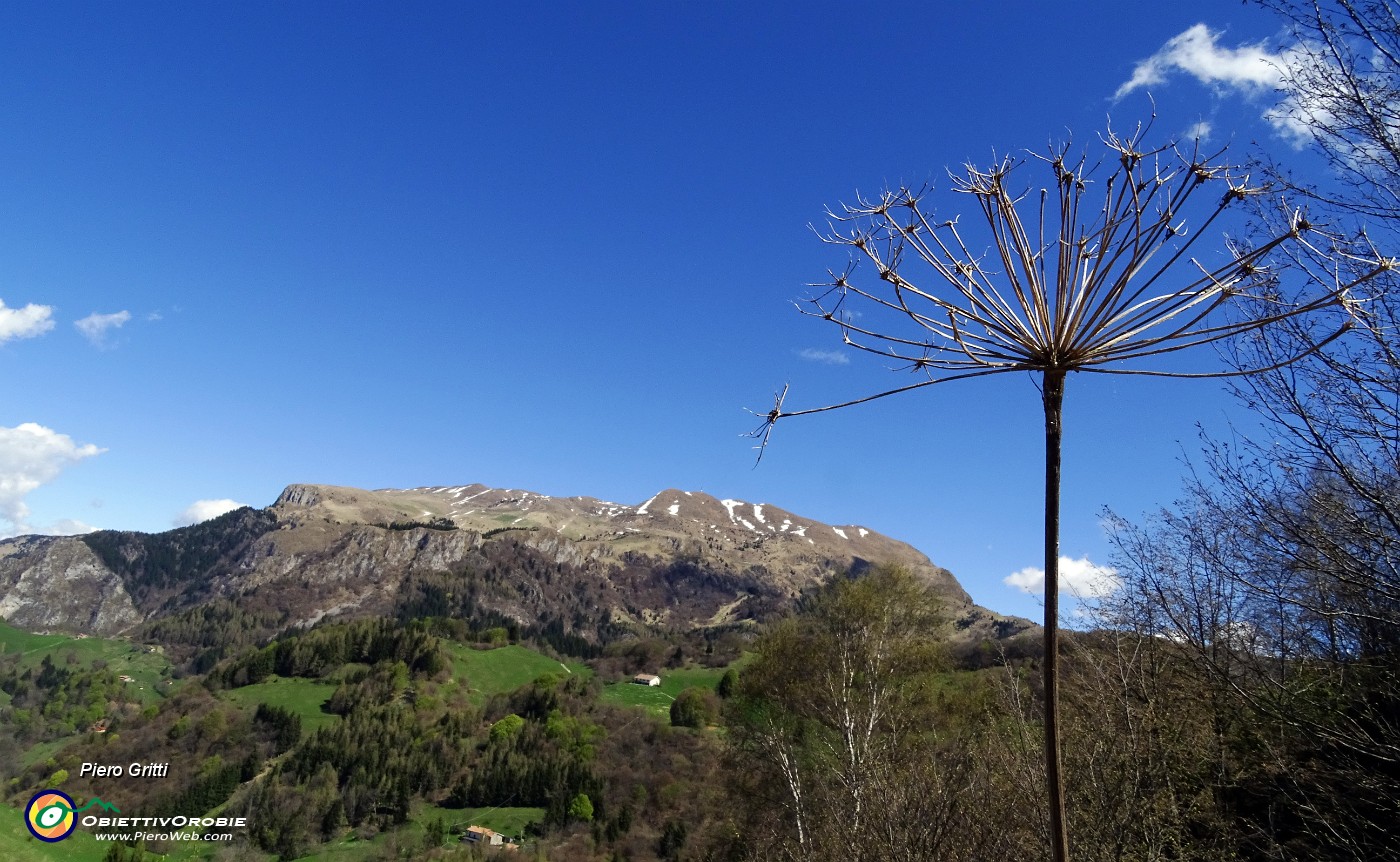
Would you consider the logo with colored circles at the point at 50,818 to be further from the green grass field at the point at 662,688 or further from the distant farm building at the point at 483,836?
the green grass field at the point at 662,688

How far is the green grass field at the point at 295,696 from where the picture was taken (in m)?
139

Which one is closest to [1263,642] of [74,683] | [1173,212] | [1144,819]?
[1144,819]

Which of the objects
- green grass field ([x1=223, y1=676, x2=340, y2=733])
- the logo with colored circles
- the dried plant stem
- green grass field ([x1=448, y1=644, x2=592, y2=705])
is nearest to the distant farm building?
the logo with colored circles

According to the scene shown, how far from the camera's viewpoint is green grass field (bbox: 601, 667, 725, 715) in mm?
143250

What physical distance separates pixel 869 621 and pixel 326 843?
107 meters

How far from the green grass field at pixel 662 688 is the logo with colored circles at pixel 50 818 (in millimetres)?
80125

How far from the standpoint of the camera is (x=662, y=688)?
156m

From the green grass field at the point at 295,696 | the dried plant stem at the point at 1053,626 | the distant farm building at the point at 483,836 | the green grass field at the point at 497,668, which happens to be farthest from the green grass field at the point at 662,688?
the dried plant stem at the point at 1053,626

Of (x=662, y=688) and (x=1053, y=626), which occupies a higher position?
(x=1053, y=626)

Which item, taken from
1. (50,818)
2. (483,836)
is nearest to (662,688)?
(483,836)

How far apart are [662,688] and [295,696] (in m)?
70.5

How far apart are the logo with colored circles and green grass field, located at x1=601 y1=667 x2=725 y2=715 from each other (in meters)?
80.1

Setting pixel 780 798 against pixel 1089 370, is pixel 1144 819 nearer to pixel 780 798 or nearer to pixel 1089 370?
pixel 1089 370

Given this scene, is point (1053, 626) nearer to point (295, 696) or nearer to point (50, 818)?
point (50, 818)
